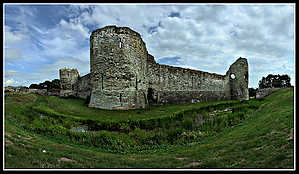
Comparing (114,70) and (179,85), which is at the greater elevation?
(114,70)

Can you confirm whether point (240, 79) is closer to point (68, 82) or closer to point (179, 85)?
point (179, 85)

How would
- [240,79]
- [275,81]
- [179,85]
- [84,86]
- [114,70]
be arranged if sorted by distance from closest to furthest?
1. [114,70]
2. [179,85]
3. [84,86]
4. [240,79]
5. [275,81]

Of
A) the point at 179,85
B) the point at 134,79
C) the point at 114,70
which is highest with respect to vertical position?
the point at 114,70

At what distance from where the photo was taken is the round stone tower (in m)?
11.0

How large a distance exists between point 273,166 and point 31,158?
4911mm

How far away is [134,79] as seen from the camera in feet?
40.1

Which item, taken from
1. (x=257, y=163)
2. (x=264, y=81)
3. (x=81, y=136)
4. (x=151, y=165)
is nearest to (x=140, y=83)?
(x=81, y=136)

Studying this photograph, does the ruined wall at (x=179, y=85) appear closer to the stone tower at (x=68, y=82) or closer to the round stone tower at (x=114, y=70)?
the round stone tower at (x=114, y=70)

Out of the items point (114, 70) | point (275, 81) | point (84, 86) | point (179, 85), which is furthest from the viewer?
point (275, 81)

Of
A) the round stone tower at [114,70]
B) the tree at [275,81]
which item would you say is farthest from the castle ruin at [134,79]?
the tree at [275,81]

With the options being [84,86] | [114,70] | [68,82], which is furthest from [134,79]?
[68,82]

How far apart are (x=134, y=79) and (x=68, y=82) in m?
16.3

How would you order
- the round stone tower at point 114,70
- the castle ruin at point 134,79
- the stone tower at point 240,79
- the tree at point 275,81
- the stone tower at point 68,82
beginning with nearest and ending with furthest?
1. the round stone tower at point 114,70
2. the castle ruin at point 134,79
3. the stone tower at point 68,82
4. the stone tower at point 240,79
5. the tree at point 275,81

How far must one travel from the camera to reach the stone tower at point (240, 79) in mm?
24375
